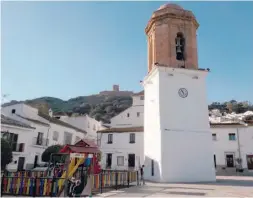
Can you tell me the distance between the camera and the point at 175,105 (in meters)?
18.3

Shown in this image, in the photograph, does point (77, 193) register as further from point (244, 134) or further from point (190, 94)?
point (244, 134)

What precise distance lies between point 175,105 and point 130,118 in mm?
19134

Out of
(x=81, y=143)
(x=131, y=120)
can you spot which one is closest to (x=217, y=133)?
(x=131, y=120)

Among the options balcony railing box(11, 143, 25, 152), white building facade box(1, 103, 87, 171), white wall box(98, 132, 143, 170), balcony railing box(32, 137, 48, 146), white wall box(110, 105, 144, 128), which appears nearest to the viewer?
balcony railing box(11, 143, 25, 152)

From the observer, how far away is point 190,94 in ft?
61.6

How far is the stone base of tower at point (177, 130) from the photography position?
667 inches

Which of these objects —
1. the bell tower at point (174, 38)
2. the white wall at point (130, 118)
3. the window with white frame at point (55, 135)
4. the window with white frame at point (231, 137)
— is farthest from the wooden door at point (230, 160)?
the window with white frame at point (55, 135)

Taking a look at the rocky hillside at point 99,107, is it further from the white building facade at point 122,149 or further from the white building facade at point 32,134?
the white building facade at point 122,149

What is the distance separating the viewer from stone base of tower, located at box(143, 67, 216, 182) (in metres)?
16.9

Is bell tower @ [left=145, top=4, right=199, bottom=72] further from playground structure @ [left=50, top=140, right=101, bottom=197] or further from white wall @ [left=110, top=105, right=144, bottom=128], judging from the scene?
white wall @ [left=110, top=105, right=144, bottom=128]

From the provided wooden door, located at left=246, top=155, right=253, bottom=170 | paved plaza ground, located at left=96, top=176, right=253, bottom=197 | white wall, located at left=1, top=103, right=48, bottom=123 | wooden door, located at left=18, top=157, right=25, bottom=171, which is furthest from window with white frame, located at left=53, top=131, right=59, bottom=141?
wooden door, located at left=246, top=155, right=253, bottom=170

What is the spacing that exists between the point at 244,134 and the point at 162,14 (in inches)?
689

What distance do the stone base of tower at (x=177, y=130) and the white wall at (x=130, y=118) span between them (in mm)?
16506

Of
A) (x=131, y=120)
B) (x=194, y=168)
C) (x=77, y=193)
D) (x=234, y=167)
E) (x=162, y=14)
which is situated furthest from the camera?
(x=131, y=120)
